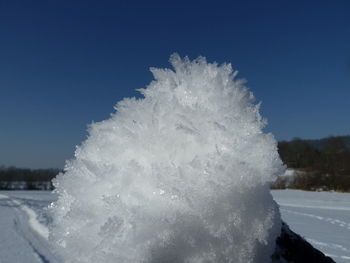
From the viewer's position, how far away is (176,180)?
26.5 inches

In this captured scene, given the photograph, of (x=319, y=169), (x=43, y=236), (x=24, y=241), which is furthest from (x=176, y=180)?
(x=319, y=169)

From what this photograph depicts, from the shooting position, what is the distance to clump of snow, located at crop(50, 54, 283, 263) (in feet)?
2.17

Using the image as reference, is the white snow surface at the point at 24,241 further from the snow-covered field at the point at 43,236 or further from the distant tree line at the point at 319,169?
the distant tree line at the point at 319,169

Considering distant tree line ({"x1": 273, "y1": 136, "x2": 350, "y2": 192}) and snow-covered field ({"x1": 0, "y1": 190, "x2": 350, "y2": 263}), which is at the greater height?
distant tree line ({"x1": 273, "y1": 136, "x2": 350, "y2": 192})

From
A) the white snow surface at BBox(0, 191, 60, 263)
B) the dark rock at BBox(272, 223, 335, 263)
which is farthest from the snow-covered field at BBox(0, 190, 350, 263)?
the dark rock at BBox(272, 223, 335, 263)

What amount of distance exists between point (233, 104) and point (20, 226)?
425 inches

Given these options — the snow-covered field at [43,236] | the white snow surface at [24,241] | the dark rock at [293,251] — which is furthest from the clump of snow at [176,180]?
the snow-covered field at [43,236]

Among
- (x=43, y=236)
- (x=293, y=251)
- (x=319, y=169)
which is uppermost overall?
(x=319, y=169)

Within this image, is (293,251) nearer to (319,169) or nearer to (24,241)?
(24,241)

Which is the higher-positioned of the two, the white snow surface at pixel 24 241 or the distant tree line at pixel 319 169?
the distant tree line at pixel 319 169

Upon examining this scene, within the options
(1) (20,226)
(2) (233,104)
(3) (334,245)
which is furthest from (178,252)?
(1) (20,226)

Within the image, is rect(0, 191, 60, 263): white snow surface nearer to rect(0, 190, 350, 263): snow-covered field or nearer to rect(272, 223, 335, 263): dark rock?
rect(0, 190, 350, 263): snow-covered field

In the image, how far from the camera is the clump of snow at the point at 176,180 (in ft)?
2.17

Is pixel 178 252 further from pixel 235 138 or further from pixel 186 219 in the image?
pixel 235 138
